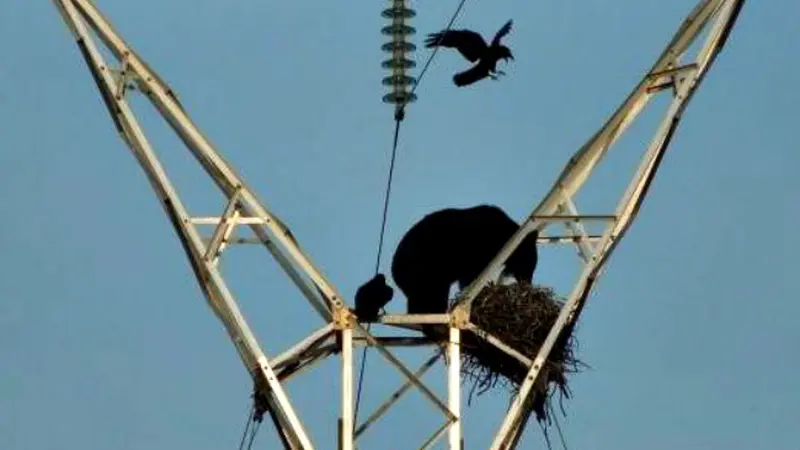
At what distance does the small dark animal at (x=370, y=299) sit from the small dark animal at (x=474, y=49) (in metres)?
2.61

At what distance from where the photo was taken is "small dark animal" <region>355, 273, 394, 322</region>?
133ft

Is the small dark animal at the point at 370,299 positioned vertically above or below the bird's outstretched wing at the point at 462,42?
below

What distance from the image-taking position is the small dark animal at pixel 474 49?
42156mm

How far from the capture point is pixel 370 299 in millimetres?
40656

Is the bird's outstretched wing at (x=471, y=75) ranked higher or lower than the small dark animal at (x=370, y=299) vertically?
higher

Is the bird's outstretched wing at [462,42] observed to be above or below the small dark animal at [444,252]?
above

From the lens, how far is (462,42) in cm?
4225

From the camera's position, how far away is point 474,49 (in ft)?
139

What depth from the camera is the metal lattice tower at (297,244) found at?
133 ft

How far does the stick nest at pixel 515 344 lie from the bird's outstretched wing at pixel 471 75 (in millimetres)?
2098

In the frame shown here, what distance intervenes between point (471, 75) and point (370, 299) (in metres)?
2.90

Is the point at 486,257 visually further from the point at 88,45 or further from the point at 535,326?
the point at 88,45

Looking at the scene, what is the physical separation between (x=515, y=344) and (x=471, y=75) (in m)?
2.83

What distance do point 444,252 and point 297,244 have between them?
1.62 meters
